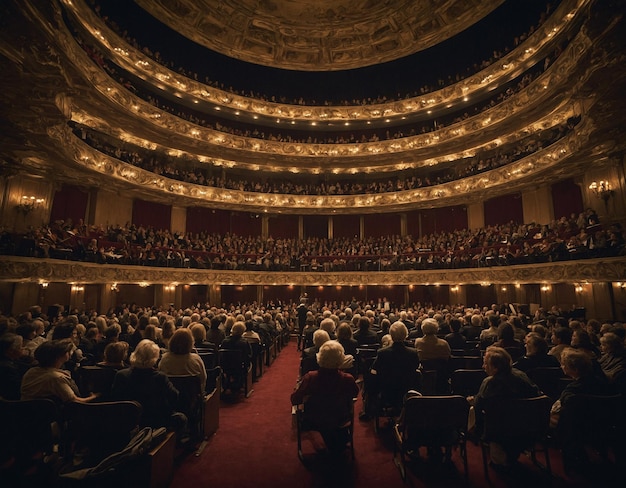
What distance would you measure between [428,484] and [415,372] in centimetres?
130

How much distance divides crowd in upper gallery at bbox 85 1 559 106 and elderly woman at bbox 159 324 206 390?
19.8 metres

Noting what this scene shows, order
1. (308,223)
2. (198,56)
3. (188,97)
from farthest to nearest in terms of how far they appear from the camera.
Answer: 1. (308,223)
2. (198,56)
3. (188,97)

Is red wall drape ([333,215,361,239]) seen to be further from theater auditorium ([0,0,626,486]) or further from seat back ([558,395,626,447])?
seat back ([558,395,626,447])

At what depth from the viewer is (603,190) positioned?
47.5 feet

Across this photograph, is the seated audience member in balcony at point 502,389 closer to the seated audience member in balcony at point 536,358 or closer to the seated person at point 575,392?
the seated person at point 575,392

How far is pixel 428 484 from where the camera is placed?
150 inches

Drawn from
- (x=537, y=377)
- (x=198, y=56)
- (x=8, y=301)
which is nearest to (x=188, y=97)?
(x=198, y=56)

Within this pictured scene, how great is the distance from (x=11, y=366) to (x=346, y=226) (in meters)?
24.9

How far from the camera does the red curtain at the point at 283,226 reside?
1078 inches

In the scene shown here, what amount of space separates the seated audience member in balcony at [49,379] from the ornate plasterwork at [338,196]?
36.8 feet

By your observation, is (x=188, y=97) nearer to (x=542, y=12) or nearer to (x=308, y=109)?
(x=308, y=109)

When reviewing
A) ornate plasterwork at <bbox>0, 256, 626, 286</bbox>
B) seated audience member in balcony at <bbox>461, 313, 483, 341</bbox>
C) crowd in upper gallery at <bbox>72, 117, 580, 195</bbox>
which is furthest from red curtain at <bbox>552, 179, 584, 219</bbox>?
seated audience member in balcony at <bbox>461, 313, 483, 341</bbox>

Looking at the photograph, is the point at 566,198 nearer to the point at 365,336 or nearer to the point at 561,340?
the point at 561,340

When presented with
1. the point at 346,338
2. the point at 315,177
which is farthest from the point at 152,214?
the point at 346,338
